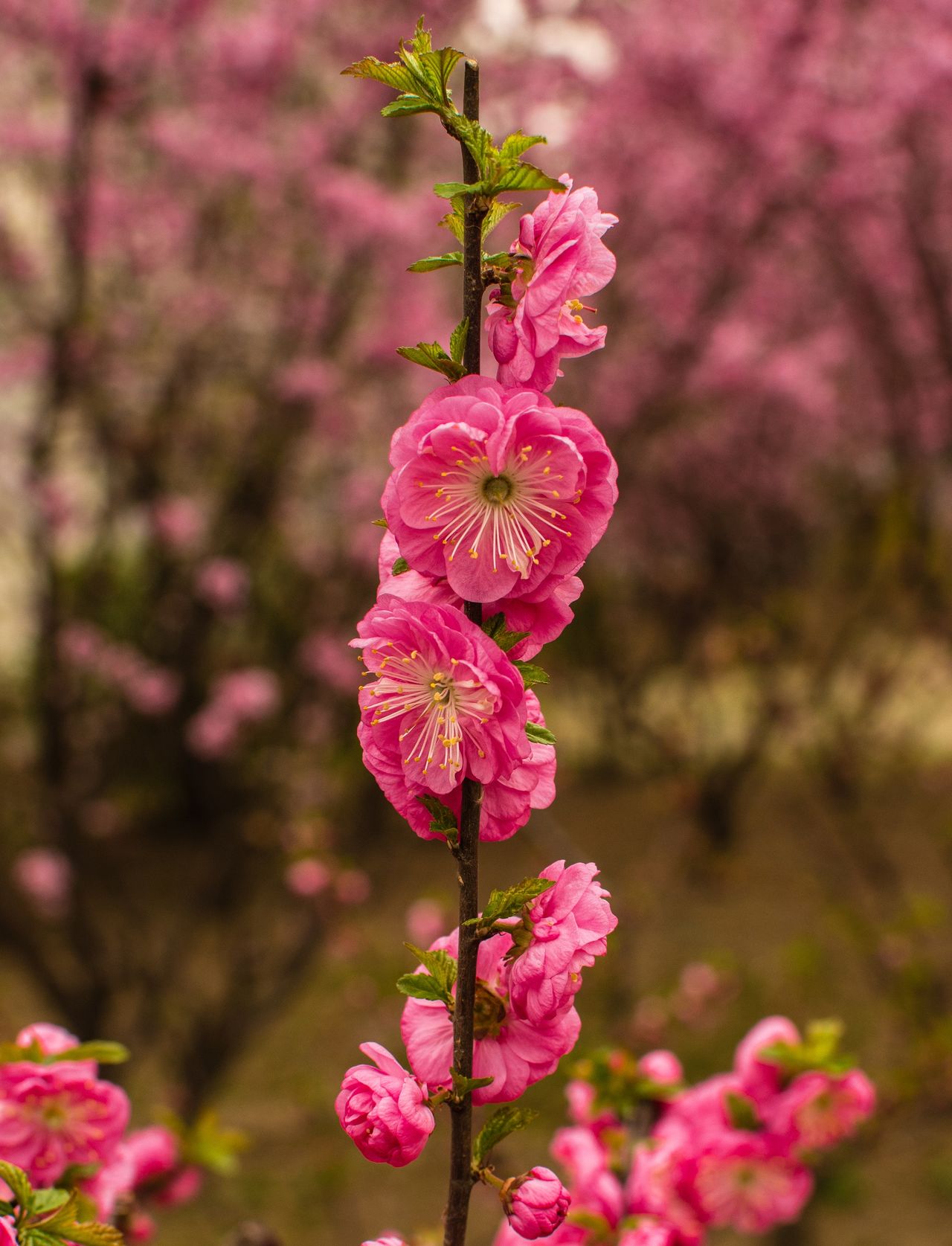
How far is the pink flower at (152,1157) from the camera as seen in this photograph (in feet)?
4.05

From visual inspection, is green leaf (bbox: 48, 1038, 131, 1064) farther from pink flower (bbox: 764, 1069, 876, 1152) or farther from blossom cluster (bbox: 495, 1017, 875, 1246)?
pink flower (bbox: 764, 1069, 876, 1152)

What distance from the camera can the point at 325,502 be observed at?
21.3 feet

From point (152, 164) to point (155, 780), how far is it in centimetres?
500

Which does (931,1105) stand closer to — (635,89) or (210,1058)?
(210,1058)

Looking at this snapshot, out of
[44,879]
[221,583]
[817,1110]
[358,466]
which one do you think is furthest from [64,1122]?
[358,466]

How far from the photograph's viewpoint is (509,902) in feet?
2.28

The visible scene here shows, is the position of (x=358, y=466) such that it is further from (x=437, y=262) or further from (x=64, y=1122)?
(x=437, y=262)

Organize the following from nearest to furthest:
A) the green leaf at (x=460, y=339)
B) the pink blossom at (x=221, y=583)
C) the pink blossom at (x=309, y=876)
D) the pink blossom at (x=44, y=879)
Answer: the green leaf at (x=460, y=339)
the pink blossom at (x=309, y=876)
the pink blossom at (x=44, y=879)
the pink blossom at (x=221, y=583)

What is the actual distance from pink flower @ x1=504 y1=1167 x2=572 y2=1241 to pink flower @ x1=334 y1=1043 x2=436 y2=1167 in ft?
0.25

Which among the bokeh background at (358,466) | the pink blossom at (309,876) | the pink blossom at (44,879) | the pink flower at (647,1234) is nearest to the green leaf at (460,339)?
the pink flower at (647,1234)

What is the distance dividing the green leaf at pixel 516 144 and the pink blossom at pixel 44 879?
4007 mm

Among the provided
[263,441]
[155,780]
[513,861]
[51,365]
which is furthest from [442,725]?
[155,780]

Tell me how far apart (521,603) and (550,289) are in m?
0.21

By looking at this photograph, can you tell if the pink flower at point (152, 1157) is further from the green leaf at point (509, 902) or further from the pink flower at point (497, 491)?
the pink flower at point (497, 491)
